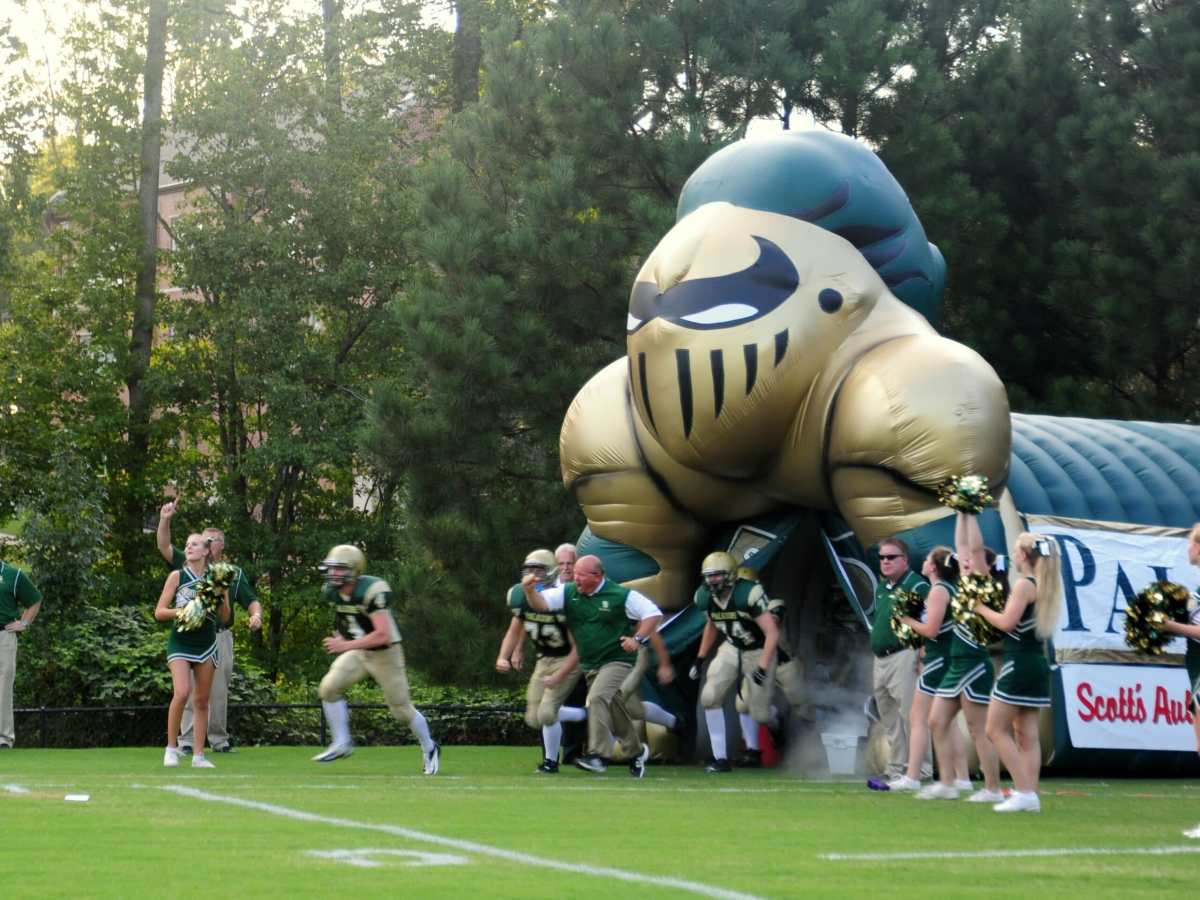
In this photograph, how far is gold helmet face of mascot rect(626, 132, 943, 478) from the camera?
13594mm

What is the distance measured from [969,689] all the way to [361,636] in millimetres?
4566

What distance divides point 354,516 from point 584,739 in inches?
632

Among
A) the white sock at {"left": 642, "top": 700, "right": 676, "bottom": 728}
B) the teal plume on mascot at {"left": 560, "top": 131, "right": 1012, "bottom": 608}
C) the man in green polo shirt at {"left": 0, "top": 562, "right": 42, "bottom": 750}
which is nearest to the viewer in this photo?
the teal plume on mascot at {"left": 560, "top": 131, "right": 1012, "bottom": 608}

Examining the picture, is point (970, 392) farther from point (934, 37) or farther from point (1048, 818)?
point (934, 37)

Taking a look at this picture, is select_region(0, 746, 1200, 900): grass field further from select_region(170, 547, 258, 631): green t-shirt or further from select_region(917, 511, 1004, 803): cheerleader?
select_region(170, 547, 258, 631): green t-shirt

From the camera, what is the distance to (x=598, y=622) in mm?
13688

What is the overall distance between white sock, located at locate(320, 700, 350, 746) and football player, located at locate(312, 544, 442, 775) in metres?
0.19

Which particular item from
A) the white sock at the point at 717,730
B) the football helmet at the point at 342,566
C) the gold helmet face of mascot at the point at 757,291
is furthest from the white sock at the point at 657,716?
the football helmet at the point at 342,566

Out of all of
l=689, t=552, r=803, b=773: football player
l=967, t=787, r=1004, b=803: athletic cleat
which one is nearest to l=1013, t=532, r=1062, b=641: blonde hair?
l=967, t=787, r=1004, b=803: athletic cleat

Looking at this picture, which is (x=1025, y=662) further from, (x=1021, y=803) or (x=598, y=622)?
(x=598, y=622)

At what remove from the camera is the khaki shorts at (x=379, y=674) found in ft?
43.7

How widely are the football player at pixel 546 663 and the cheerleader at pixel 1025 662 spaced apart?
4.15 metres

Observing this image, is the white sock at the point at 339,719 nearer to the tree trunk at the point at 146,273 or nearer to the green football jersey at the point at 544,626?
the green football jersey at the point at 544,626

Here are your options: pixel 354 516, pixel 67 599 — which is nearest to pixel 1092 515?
pixel 67 599
